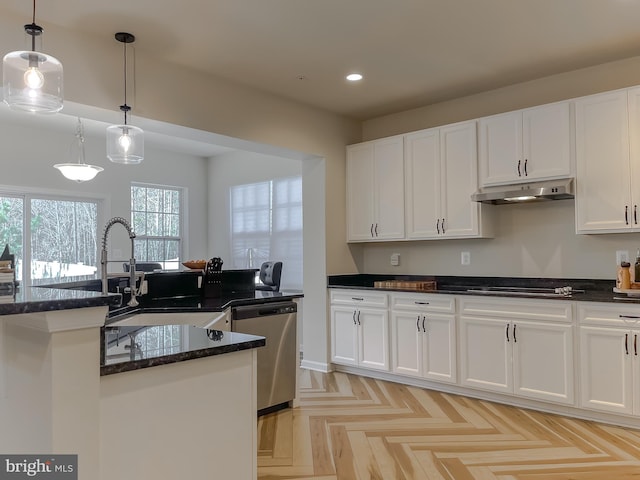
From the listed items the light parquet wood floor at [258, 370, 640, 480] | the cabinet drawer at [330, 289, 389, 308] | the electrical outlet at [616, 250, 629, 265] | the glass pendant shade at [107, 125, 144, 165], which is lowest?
the light parquet wood floor at [258, 370, 640, 480]

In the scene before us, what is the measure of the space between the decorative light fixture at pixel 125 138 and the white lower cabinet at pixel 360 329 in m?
2.39

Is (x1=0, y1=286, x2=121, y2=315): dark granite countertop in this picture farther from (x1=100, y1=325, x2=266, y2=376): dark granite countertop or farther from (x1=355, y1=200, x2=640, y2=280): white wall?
(x1=355, y1=200, x2=640, y2=280): white wall

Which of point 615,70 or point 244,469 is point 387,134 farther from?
point 244,469

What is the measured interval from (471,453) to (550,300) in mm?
1273

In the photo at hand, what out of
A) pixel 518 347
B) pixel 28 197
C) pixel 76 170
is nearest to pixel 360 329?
pixel 518 347

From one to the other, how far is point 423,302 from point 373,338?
642 mm

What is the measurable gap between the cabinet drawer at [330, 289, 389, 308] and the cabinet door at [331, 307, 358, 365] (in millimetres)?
78

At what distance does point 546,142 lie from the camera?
384cm

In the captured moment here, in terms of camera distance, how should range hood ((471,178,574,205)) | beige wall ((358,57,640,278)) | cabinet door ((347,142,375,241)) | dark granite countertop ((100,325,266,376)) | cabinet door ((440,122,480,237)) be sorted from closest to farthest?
dark granite countertop ((100,325,266,376))
range hood ((471,178,574,205))
beige wall ((358,57,640,278))
cabinet door ((440,122,480,237))
cabinet door ((347,142,375,241))

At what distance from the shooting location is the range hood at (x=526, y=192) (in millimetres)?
3684

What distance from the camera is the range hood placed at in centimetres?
368

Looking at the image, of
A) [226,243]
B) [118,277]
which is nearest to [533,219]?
[118,277]

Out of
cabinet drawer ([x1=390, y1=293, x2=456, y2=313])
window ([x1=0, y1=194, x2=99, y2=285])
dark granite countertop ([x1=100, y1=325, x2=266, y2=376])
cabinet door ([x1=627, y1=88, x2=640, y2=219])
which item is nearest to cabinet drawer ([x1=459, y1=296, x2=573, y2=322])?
cabinet drawer ([x1=390, y1=293, x2=456, y2=313])

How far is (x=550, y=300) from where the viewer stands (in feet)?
11.5
